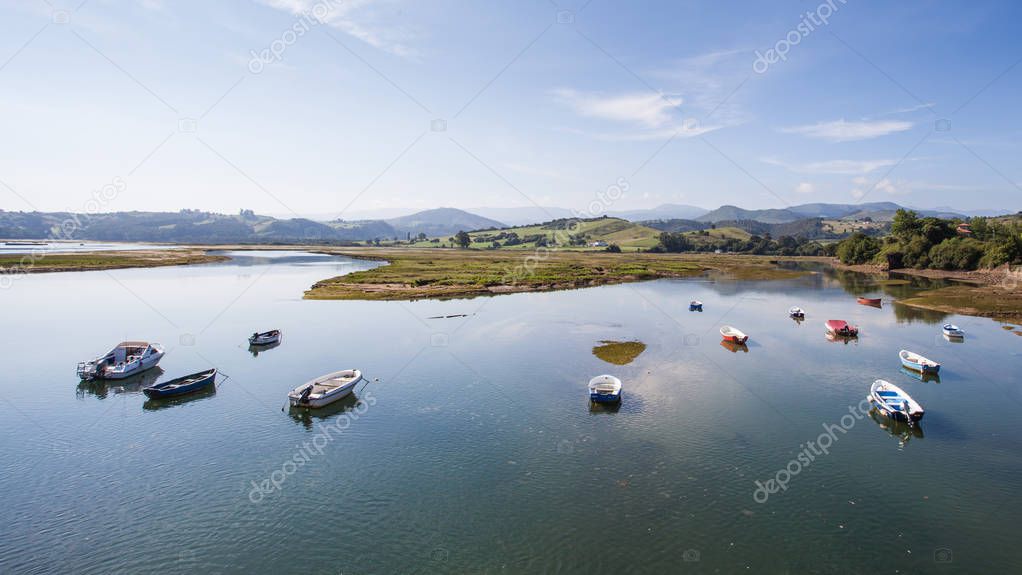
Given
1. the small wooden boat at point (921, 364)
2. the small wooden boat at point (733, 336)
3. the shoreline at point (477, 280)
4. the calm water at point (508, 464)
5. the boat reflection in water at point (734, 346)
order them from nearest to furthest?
the calm water at point (508, 464)
the small wooden boat at point (921, 364)
the boat reflection in water at point (734, 346)
the small wooden boat at point (733, 336)
the shoreline at point (477, 280)

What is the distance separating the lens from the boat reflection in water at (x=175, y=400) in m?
35.0

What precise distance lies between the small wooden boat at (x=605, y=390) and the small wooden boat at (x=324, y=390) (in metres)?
17.1

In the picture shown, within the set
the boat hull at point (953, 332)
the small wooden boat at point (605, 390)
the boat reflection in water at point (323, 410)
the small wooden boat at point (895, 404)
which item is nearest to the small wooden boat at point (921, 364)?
the small wooden boat at point (895, 404)

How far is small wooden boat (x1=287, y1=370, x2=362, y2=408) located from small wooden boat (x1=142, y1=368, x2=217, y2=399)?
7.74 metres

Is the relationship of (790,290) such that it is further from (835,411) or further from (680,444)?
(680,444)

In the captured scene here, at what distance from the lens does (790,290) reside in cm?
10244

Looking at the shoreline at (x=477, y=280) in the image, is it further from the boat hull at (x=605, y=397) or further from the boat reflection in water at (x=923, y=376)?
the boat reflection in water at (x=923, y=376)

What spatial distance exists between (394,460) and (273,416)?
11.2 metres

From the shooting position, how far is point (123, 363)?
137 ft

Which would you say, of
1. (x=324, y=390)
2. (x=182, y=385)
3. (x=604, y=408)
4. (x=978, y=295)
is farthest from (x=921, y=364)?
(x=978, y=295)

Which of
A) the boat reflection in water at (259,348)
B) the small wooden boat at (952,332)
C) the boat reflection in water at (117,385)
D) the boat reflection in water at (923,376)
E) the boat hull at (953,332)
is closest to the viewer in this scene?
the boat reflection in water at (117,385)

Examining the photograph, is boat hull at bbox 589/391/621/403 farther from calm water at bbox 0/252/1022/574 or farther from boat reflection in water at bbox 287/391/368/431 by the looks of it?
boat reflection in water at bbox 287/391/368/431

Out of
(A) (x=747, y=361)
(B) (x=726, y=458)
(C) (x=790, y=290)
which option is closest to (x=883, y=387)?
(A) (x=747, y=361)

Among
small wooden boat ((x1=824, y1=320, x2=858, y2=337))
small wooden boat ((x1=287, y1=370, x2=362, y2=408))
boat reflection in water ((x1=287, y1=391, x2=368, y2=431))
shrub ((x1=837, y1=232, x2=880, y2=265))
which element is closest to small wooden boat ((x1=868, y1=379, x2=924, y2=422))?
small wooden boat ((x1=824, y1=320, x2=858, y2=337))
